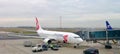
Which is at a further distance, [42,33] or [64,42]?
[42,33]

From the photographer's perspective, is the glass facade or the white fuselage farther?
the glass facade

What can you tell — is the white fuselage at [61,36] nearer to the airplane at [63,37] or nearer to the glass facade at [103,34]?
the airplane at [63,37]

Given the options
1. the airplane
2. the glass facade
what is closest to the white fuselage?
the airplane

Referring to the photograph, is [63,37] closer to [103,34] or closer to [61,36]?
[61,36]

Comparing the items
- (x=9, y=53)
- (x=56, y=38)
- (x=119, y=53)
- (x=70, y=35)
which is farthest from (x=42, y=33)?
(x=119, y=53)

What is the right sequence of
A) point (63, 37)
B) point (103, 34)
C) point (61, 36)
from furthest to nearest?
point (61, 36), point (63, 37), point (103, 34)

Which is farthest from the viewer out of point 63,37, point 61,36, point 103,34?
point 61,36

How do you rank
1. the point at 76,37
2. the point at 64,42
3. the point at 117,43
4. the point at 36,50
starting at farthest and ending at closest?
the point at 117,43
the point at 64,42
the point at 76,37
the point at 36,50

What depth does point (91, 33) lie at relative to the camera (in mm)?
49750

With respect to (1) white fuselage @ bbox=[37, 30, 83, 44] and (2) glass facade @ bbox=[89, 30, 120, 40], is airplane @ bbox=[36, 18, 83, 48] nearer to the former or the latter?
(1) white fuselage @ bbox=[37, 30, 83, 44]

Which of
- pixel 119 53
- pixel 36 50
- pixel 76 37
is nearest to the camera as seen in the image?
pixel 119 53

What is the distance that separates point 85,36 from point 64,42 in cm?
456

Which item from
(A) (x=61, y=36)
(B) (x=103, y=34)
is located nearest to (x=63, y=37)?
(A) (x=61, y=36)

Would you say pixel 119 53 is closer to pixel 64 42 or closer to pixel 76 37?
Result: pixel 76 37
